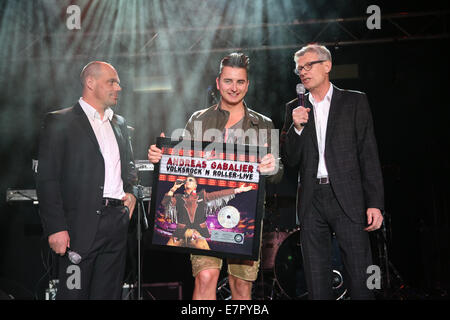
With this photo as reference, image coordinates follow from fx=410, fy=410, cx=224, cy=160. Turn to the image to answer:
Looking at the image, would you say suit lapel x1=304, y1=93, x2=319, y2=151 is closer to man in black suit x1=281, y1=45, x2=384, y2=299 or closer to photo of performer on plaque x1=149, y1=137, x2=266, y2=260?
man in black suit x1=281, y1=45, x2=384, y2=299

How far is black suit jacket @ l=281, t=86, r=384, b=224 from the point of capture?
2770mm

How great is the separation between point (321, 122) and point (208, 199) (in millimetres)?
994

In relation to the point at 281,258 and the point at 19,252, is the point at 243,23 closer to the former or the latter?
the point at 281,258

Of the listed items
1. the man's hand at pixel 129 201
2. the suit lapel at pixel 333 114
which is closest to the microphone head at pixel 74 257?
the man's hand at pixel 129 201

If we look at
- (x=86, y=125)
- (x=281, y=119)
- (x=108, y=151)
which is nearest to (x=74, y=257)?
(x=108, y=151)

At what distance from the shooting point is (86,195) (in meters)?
2.83

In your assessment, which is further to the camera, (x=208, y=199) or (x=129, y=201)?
(x=129, y=201)

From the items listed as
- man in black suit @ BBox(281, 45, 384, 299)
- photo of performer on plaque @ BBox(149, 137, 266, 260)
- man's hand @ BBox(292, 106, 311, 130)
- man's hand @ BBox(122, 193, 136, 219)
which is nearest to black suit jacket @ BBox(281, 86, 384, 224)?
man in black suit @ BBox(281, 45, 384, 299)

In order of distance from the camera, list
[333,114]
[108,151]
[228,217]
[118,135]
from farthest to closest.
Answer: [118,135] < [108,151] < [333,114] < [228,217]

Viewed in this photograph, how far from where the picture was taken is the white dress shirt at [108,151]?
3.02m

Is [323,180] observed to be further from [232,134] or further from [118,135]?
[118,135]

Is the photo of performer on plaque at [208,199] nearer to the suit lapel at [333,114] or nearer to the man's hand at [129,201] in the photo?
the man's hand at [129,201]

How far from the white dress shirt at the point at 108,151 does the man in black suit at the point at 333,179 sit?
1264mm
